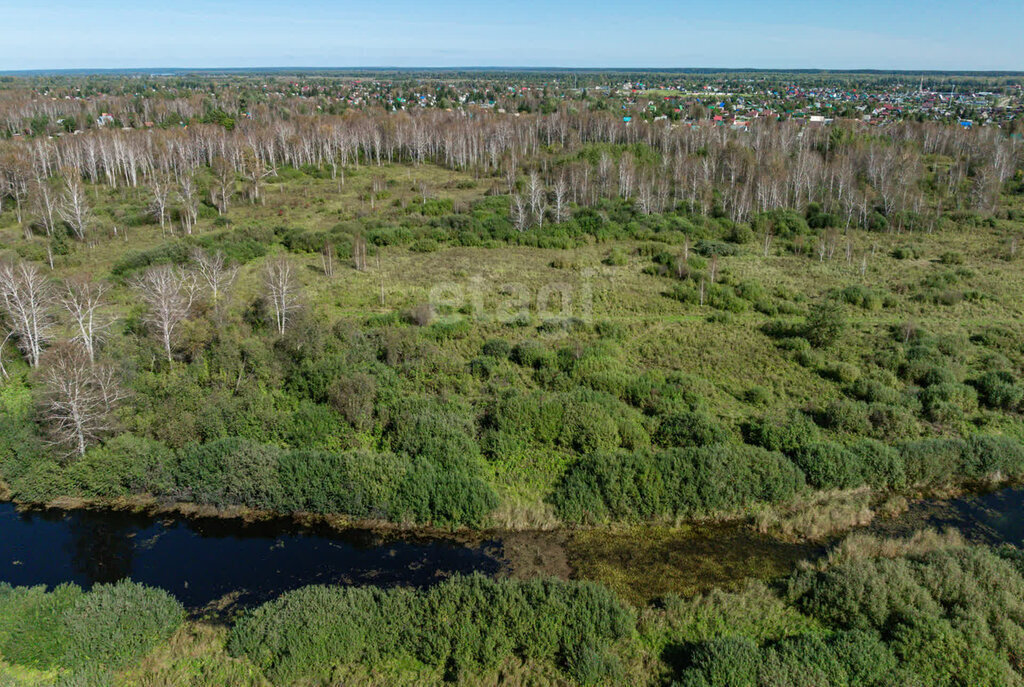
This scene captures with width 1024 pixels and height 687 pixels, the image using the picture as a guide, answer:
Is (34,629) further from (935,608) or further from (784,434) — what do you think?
(784,434)

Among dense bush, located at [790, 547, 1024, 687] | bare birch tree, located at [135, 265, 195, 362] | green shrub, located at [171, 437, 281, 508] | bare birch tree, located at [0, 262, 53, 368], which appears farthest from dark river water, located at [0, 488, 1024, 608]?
bare birch tree, located at [0, 262, 53, 368]

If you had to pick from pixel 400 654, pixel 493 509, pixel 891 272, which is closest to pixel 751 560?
pixel 493 509

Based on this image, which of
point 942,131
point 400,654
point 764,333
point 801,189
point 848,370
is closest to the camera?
point 400,654

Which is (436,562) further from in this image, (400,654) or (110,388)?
(110,388)

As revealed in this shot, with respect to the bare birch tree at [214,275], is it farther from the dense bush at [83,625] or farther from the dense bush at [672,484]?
the dense bush at [672,484]

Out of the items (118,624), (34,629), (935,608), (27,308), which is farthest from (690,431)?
(27,308)
